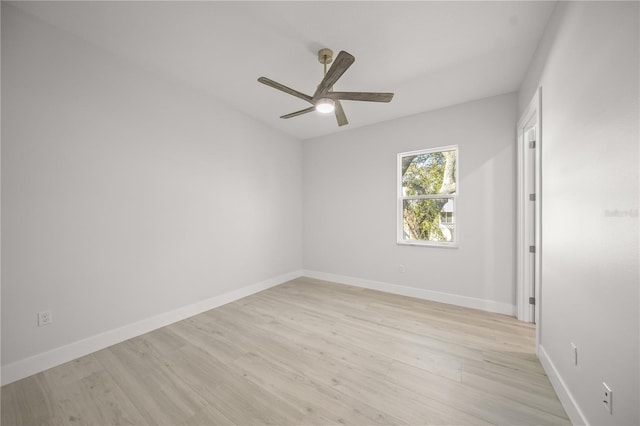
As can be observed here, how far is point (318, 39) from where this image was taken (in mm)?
2193

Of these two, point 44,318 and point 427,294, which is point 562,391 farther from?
point 44,318

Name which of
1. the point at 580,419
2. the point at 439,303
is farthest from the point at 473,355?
the point at 439,303

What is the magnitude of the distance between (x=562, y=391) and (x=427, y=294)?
2005 mm

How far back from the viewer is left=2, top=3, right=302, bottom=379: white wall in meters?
1.95

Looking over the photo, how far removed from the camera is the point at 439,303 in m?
3.53

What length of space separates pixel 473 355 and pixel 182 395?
7.84 ft

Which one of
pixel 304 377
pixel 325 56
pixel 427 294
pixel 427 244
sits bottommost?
pixel 304 377

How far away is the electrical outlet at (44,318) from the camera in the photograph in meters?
2.04

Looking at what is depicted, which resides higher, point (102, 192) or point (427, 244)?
point (102, 192)

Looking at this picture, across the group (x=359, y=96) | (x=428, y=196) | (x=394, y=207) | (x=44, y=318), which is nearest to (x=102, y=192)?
(x=44, y=318)


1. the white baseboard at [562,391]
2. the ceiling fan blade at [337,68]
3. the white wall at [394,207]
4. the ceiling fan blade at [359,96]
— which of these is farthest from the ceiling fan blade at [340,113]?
the white baseboard at [562,391]

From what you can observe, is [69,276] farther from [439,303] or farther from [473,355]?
[439,303]

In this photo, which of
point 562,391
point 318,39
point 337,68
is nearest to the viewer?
point 562,391

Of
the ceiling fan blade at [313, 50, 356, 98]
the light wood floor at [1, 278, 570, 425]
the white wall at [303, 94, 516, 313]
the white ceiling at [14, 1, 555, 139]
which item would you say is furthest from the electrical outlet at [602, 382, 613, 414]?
the white ceiling at [14, 1, 555, 139]
